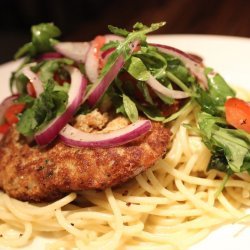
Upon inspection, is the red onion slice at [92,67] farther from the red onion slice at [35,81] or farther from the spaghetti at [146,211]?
the spaghetti at [146,211]

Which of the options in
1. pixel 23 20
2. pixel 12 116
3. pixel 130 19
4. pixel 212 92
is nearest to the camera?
pixel 212 92

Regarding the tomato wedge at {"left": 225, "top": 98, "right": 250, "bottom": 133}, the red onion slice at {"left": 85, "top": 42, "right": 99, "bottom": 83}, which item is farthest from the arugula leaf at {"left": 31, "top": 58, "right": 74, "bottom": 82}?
the tomato wedge at {"left": 225, "top": 98, "right": 250, "bottom": 133}

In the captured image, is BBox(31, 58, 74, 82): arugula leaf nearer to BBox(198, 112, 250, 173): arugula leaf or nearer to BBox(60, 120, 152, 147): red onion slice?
BBox(60, 120, 152, 147): red onion slice

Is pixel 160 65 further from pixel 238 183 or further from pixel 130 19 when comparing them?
pixel 130 19

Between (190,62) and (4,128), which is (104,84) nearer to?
(190,62)

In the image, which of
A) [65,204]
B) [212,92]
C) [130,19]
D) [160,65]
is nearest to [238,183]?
[212,92]
